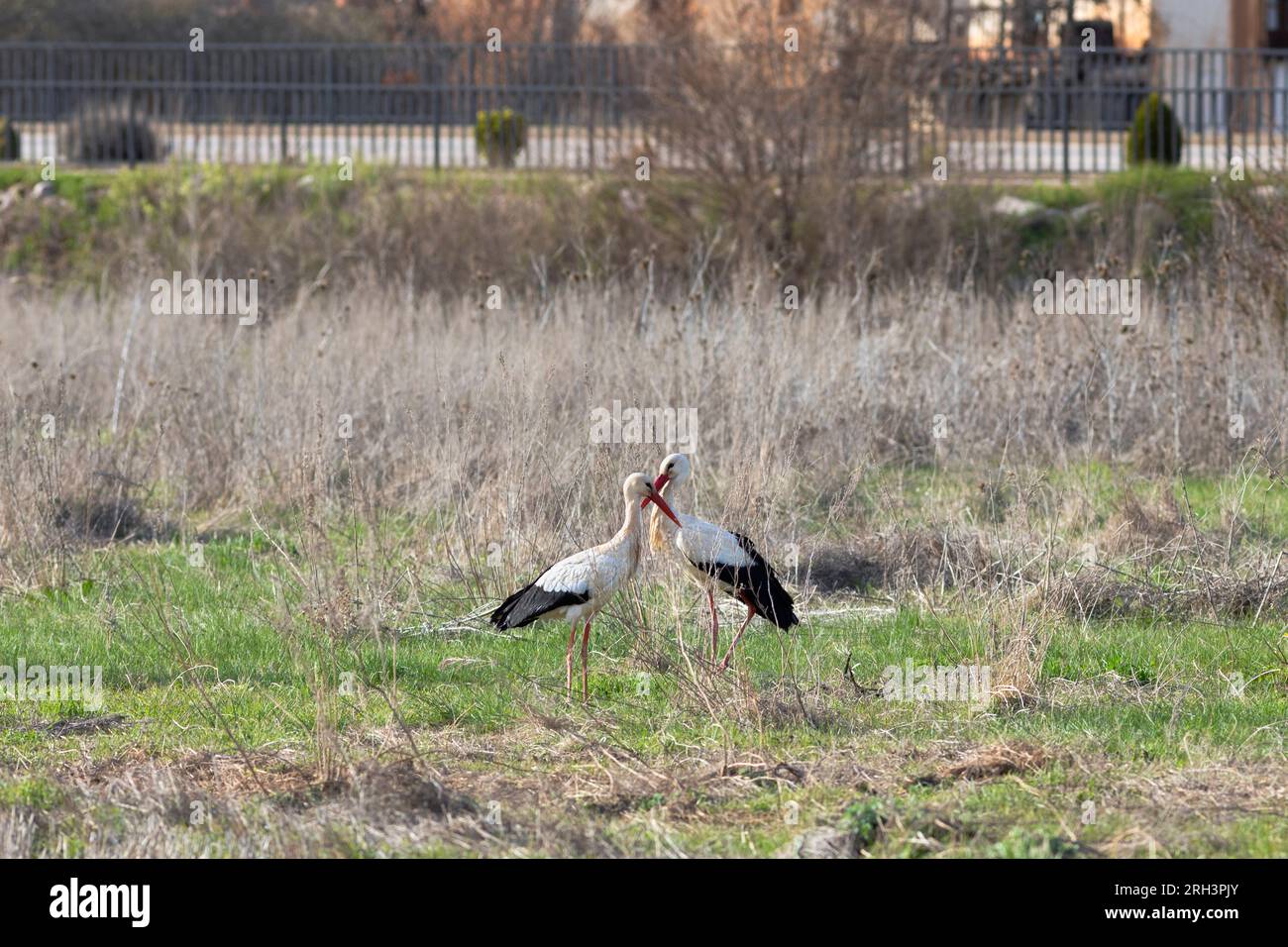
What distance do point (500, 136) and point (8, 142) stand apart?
740cm

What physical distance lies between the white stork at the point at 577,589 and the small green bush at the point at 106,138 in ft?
59.6

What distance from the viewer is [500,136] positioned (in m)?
21.0

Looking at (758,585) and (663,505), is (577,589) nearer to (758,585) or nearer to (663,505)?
(663,505)

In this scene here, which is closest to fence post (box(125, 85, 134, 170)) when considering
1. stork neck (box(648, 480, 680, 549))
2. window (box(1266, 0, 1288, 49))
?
stork neck (box(648, 480, 680, 549))

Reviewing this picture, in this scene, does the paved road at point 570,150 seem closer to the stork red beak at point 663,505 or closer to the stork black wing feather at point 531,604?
the stork red beak at point 663,505

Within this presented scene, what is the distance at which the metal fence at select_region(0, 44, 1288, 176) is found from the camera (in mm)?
18422

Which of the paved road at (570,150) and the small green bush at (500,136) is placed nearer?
the paved road at (570,150)

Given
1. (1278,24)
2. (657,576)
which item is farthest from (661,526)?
(1278,24)

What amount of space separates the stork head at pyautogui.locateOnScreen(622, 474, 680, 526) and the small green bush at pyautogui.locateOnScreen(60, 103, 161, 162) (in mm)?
18022

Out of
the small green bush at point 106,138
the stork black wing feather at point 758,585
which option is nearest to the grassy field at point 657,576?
the stork black wing feather at point 758,585

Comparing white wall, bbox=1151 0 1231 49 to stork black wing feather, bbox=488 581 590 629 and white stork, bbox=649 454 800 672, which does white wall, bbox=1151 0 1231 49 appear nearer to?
white stork, bbox=649 454 800 672

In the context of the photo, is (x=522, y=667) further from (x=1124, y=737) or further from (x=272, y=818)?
(x=1124, y=737)

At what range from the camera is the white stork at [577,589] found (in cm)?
602
